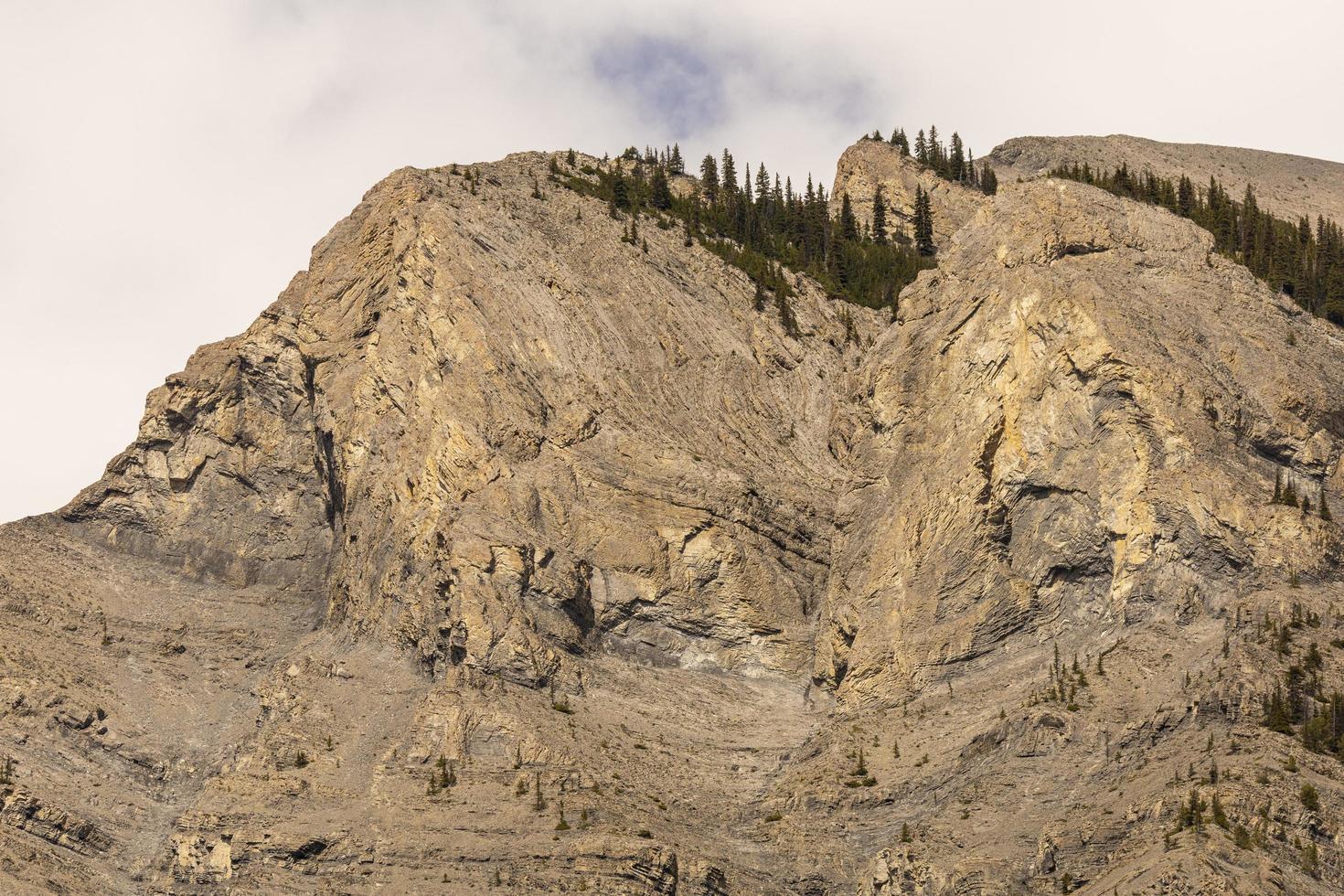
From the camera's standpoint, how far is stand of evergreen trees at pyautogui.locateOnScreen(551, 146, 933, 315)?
134000 millimetres

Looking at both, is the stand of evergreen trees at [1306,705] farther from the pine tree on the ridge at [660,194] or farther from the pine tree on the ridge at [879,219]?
the pine tree on the ridge at [879,219]

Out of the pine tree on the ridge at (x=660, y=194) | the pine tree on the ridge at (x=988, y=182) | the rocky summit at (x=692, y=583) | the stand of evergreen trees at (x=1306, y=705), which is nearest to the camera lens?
the stand of evergreen trees at (x=1306, y=705)

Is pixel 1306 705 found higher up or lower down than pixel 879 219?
lower down

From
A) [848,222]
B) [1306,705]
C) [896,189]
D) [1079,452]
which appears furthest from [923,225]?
[1306,705]

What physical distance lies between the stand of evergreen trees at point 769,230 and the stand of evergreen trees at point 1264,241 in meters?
13.8

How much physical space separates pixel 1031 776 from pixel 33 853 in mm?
41796

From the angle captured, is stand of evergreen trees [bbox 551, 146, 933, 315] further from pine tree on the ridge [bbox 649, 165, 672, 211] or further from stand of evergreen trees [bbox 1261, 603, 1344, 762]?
stand of evergreen trees [bbox 1261, 603, 1344, 762]

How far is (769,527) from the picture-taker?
108688 millimetres

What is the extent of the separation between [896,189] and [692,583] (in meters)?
64.0

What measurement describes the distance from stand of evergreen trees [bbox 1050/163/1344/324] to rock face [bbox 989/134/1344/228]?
32.5 metres

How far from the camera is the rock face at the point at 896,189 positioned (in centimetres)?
15762

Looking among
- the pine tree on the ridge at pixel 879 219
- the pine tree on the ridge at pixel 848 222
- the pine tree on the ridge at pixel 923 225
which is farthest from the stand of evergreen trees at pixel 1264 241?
the pine tree on the ridge at pixel 848 222

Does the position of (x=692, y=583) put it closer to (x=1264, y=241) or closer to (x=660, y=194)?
(x=1264, y=241)

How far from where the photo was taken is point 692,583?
105812mm
